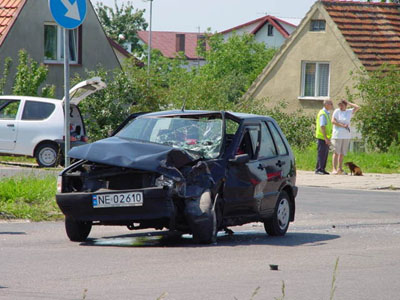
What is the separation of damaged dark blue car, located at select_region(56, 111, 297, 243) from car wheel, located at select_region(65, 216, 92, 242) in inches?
0.4

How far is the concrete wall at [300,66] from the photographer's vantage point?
39.3 metres

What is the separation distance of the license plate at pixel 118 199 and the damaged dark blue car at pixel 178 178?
10 millimetres

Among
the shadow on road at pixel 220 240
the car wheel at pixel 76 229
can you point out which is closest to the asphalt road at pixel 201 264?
the shadow on road at pixel 220 240

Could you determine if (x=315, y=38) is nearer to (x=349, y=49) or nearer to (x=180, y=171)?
(x=349, y=49)

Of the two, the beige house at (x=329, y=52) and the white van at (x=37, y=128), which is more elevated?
the beige house at (x=329, y=52)

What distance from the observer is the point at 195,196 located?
10.9 meters

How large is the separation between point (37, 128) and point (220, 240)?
12.6 m

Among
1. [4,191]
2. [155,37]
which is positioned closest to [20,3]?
[4,191]

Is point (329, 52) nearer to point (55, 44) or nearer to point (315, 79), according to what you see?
point (315, 79)

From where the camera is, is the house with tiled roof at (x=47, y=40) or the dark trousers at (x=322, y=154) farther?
the house with tiled roof at (x=47, y=40)

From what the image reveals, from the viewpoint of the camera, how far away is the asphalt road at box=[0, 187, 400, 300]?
26.1 feet

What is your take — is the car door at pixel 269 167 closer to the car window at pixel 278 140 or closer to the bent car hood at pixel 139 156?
the car window at pixel 278 140

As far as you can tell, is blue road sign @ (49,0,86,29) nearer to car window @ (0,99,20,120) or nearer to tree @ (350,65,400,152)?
car window @ (0,99,20,120)

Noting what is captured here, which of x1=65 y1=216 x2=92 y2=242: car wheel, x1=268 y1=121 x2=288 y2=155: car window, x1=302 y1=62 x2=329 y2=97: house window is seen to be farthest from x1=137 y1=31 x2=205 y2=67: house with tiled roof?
x1=65 y1=216 x2=92 y2=242: car wheel
